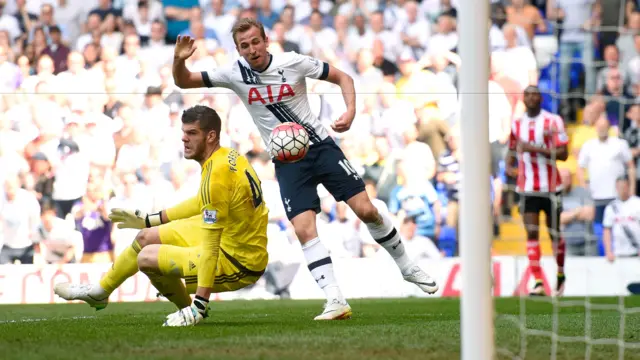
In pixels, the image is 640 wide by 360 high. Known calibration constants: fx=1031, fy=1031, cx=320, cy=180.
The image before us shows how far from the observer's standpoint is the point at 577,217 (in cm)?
1088

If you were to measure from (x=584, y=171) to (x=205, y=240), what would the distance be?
226 inches

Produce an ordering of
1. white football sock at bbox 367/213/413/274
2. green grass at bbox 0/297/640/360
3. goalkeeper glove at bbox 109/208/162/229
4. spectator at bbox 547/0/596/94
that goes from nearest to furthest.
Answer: green grass at bbox 0/297/640/360 → goalkeeper glove at bbox 109/208/162/229 → white football sock at bbox 367/213/413/274 → spectator at bbox 547/0/596/94

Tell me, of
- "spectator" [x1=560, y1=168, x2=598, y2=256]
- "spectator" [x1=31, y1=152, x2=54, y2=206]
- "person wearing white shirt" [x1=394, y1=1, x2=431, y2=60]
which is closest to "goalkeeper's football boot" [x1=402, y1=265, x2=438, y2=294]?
"spectator" [x1=560, y1=168, x2=598, y2=256]

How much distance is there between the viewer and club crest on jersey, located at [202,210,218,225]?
5.98 metres

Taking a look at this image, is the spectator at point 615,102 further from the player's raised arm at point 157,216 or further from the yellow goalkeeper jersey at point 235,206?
the player's raised arm at point 157,216

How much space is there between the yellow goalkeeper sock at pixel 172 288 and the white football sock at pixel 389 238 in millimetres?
1423

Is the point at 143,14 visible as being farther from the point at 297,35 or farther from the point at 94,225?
the point at 94,225

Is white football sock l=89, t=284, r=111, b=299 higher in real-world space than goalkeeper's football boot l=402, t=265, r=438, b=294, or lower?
higher

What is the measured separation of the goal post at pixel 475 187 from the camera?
371 centimetres

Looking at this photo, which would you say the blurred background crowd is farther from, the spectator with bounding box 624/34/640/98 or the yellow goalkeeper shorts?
the yellow goalkeeper shorts

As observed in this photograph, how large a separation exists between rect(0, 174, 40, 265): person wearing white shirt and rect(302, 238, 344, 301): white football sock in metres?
5.28

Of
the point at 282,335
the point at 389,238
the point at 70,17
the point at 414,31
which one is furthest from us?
the point at 70,17

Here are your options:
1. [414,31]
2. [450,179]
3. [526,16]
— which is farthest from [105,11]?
[526,16]

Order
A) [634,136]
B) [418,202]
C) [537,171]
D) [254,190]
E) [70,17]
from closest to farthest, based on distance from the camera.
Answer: [254,190], [537,171], [634,136], [418,202], [70,17]
